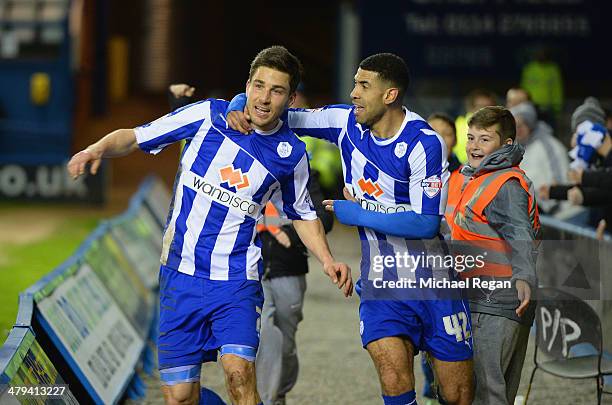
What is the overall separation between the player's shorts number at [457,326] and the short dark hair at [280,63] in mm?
1512

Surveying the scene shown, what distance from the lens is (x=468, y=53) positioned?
20.5 meters

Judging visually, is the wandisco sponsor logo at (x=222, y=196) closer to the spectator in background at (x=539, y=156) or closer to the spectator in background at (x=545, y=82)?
the spectator in background at (x=539, y=156)

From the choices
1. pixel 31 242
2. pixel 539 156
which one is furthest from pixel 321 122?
pixel 31 242

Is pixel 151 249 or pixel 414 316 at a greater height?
pixel 414 316

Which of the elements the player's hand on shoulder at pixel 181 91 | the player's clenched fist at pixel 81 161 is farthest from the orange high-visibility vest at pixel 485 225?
the player's clenched fist at pixel 81 161

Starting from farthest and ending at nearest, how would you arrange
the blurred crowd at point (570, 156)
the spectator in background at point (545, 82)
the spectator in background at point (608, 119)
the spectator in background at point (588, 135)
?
the spectator in background at point (545, 82) < the spectator in background at point (608, 119) < the spectator in background at point (588, 135) < the blurred crowd at point (570, 156)

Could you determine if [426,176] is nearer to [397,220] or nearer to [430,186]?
[430,186]

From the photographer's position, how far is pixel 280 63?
244 inches

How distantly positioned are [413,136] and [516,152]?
681 millimetres

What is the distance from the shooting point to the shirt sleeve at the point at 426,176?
6.30m

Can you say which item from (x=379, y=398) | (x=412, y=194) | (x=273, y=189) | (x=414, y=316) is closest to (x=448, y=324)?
(x=414, y=316)

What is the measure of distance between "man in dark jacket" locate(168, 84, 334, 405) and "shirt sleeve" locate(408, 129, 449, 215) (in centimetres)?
152

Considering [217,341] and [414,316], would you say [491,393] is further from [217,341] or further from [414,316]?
[217,341]

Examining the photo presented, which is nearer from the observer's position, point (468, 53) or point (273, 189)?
point (273, 189)
